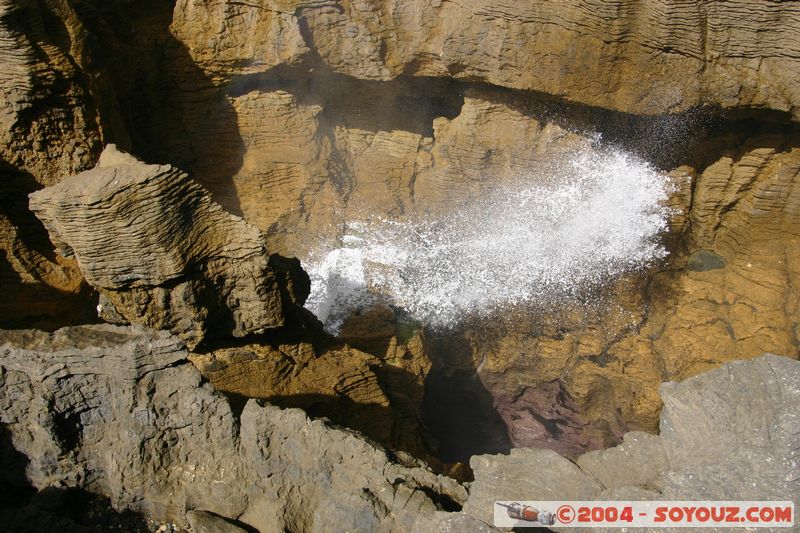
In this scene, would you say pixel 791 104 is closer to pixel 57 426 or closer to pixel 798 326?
pixel 798 326

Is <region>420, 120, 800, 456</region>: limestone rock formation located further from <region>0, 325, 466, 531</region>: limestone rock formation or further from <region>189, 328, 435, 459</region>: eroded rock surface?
<region>0, 325, 466, 531</region>: limestone rock formation

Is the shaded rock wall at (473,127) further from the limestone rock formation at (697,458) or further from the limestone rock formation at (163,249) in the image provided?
the limestone rock formation at (697,458)

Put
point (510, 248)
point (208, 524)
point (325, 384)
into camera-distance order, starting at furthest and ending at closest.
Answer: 1. point (510, 248)
2. point (325, 384)
3. point (208, 524)

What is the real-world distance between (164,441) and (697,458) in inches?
99.2

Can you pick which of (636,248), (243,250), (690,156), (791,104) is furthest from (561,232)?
(243,250)

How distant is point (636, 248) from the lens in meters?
6.69

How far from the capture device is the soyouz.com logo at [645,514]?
2.62m

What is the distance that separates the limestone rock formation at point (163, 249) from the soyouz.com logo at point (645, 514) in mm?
2228

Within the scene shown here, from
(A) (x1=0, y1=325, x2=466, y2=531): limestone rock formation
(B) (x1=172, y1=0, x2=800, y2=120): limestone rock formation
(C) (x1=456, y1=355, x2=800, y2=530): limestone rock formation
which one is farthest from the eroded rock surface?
(B) (x1=172, y1=0, x2=800, y2=120): limestone rock formation

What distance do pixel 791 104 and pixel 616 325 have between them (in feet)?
8.38

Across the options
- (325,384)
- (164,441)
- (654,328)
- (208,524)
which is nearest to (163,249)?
(164,441)

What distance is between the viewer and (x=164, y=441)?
341 centimetres

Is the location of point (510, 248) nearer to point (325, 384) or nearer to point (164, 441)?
point (325, 384)

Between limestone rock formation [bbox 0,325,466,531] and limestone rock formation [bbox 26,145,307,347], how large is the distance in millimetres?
708
